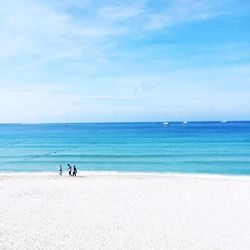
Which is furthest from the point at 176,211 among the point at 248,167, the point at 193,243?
the point at 248,167

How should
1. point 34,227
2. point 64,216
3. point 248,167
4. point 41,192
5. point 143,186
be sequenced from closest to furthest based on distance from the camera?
1. point 34,227
2. point 64,216
3. point 41,192
4. point 143,186
5. point 248,167

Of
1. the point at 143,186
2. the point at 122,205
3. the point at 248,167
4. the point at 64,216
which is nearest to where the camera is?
the point at 64,216

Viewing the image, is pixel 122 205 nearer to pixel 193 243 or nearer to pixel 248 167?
pixel 193 243

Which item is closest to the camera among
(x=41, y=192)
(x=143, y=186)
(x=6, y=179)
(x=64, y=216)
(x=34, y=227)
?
(x=34, y=227)

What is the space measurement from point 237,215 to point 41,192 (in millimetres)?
11459

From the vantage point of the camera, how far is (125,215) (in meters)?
17.2

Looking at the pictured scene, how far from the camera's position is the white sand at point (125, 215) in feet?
44.7

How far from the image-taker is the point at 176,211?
17922 mm

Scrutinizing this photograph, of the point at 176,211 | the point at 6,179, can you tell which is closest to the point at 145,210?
the point at 176,211

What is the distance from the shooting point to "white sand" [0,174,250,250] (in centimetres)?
1363

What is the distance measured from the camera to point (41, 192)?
2256 cm

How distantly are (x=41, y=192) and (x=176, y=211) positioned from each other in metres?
8.76

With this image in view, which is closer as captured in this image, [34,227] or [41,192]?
[34,227]

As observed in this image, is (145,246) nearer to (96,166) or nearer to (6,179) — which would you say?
(6,179)
